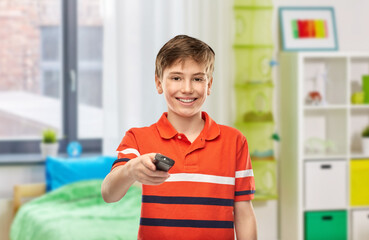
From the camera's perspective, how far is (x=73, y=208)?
3.14 meters

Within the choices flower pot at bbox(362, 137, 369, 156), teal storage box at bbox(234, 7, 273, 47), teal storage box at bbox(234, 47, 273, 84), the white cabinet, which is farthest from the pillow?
flower pot at bbox(362, 137, 369, 156)

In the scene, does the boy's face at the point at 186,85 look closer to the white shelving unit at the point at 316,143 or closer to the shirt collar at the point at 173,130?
the shirt collar at the point at 173,130

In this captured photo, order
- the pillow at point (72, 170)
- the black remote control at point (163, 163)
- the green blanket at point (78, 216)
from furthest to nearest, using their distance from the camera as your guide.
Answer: the pillow at point (72, 170), the green blanket at point (78, 216), the black remote control at point (163, 163)

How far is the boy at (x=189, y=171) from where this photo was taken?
105 centimetres

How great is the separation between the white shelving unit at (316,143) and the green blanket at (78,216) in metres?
1.08

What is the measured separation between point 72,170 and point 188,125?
2520 mm

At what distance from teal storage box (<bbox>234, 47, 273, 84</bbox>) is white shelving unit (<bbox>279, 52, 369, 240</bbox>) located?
7.3 inches

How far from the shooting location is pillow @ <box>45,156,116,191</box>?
3516mm

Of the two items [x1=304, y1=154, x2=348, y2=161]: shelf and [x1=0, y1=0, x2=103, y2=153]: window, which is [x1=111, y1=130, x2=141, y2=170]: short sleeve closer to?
[x1=304, y1=154, x2=348, y2=161]: shelf

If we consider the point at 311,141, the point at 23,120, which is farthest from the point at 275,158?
the point at 23,120

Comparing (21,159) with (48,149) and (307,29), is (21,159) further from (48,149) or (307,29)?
(307,29)

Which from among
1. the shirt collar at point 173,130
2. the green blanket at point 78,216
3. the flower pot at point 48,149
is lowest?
the green blanket at point 78,216

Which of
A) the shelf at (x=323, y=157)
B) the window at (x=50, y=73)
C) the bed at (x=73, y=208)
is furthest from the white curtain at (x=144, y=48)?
the shelf at (x=323, y=157)

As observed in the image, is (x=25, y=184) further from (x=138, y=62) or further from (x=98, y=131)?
(x=138, y=62)
